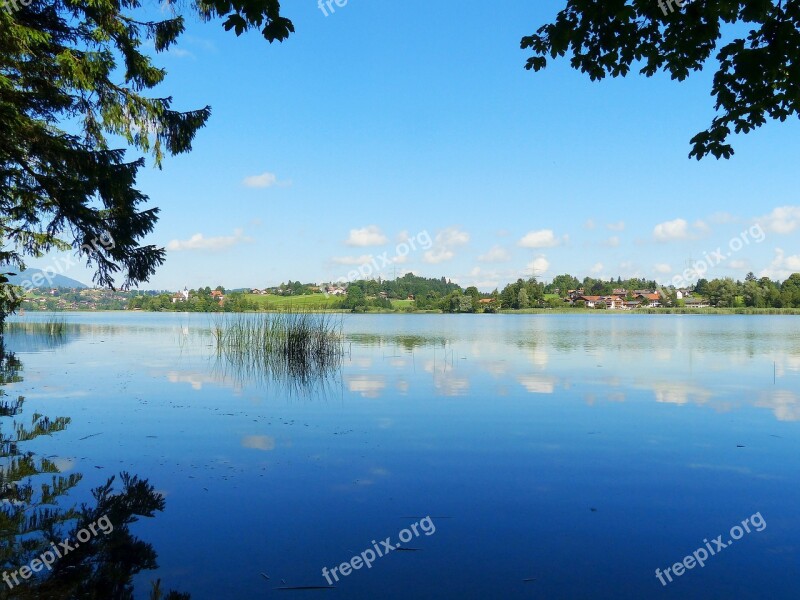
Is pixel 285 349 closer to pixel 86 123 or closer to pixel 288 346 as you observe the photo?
pixel 288 346

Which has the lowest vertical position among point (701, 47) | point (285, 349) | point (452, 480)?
point (452, 480)

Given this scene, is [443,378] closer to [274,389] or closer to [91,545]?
[274,389]

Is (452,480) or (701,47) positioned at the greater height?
(701,47)

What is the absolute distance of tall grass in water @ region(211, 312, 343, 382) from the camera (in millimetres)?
15102

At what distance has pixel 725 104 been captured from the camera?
5.46 meters

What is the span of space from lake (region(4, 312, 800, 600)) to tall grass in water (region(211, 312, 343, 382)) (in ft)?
8.75

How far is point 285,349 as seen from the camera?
1788 centimetres

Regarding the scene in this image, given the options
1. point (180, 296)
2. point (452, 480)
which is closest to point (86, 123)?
point (452, 480)

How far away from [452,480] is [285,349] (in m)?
13.0

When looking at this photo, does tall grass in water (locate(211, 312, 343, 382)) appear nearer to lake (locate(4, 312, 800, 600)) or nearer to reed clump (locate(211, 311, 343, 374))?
reed clump (locate(211, 311, 343, 374))

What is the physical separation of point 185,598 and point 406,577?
1282 mm

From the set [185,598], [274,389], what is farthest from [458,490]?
[274,389]

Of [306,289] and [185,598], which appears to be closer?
[185,598]

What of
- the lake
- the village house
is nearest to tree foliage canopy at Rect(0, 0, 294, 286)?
the lake
